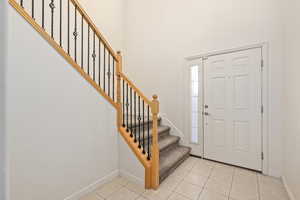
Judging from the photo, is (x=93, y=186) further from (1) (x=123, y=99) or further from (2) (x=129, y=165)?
(1) (x=123, y=99)

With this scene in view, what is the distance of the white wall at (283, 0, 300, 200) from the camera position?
1.56m

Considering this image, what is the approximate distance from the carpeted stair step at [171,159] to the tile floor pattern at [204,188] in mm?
100

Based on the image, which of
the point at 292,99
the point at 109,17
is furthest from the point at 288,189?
the point at 109,17

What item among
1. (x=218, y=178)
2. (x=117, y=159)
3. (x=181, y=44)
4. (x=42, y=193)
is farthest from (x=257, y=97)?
(x=42, y=193)

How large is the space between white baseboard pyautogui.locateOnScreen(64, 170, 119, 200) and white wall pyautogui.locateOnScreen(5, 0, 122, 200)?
0.15ft

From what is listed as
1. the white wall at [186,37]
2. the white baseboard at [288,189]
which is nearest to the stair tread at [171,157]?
the white wall at [186,37]

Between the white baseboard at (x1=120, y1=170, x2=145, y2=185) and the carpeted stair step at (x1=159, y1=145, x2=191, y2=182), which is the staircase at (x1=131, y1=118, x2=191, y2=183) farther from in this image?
the white baseboard at (x1=120, y1=170, x2=145, y2=185)

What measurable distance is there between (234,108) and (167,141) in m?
1.41

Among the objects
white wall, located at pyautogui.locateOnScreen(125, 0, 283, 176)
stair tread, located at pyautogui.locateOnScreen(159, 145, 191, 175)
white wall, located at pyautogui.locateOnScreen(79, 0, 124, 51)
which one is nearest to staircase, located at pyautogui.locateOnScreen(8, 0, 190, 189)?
stair tread, located at pyautogui.locateOnScreen(159, 145, 191, 175)

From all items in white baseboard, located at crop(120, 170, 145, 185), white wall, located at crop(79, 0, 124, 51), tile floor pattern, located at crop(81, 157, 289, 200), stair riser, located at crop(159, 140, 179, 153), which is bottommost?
tile floor pattern, located at crop(81, 157, 289, 200)

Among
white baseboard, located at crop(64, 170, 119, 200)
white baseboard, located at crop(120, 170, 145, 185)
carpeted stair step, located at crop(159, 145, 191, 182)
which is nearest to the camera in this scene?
white baseboard, located at crop(64, 170, 119, 200)

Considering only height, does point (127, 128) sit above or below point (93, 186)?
above

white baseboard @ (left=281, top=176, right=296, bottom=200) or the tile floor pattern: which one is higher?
white baseboard @ (left=281, top=176, right=296, bottom=200)

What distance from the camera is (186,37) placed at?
9.98 feet
